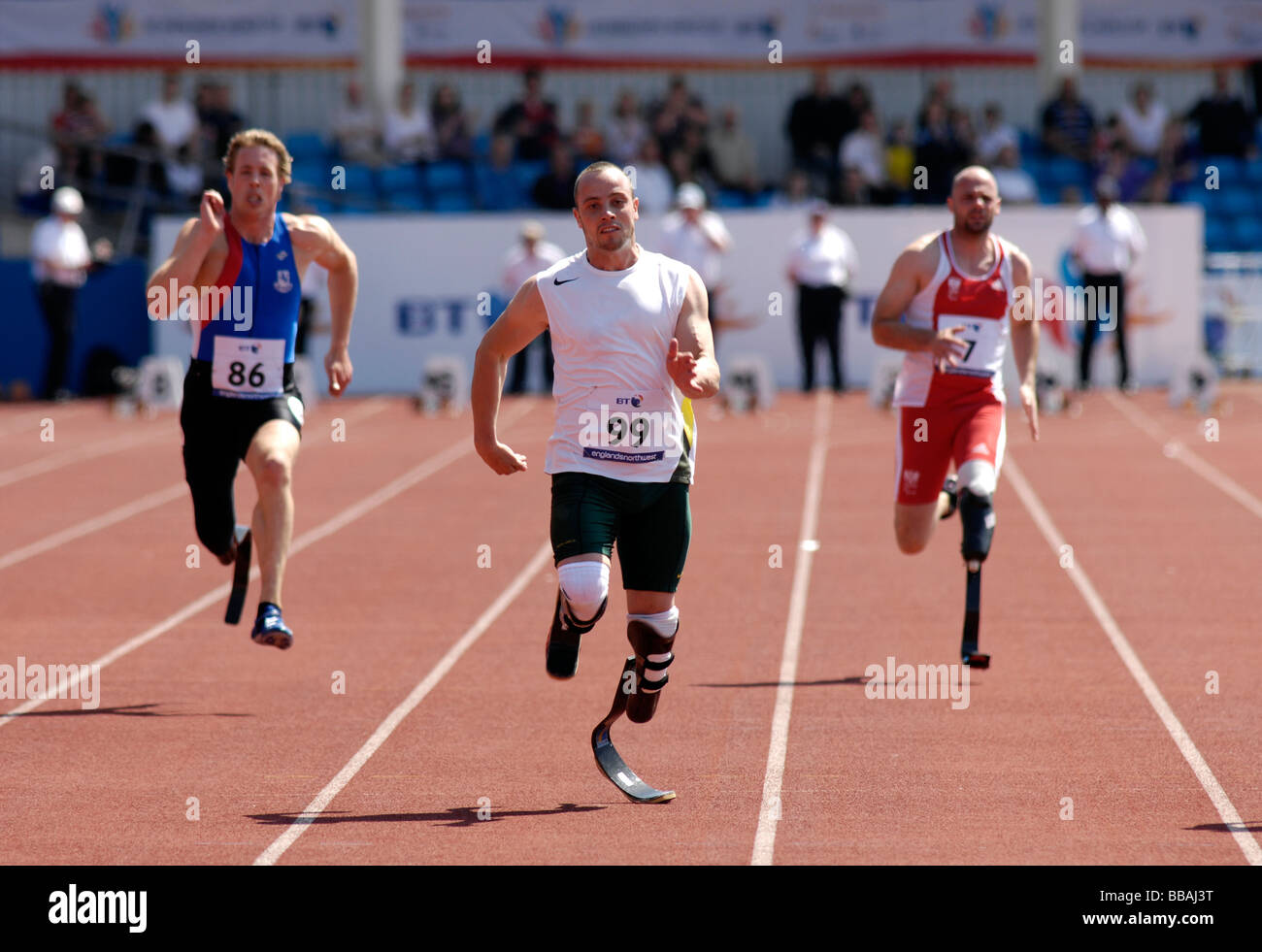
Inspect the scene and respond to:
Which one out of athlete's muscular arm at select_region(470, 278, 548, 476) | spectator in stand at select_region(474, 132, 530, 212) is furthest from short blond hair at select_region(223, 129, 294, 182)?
spectator in stand at select_region(474, 132, 530, 212)

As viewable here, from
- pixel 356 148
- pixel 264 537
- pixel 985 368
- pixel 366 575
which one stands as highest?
pixel 356 148

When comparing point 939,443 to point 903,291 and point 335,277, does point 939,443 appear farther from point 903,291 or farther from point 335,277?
point 335,277

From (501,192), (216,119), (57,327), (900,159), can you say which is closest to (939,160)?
(900,159)

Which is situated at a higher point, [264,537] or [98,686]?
[264,537]

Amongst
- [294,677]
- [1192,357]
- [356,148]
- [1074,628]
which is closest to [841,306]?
[1192,357]

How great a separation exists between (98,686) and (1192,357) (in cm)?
1323

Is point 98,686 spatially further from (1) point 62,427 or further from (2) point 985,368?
(1) point 62,427

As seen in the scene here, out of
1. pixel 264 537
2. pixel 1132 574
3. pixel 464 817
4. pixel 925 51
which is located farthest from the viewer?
pixel 925 51

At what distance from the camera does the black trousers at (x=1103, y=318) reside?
18875 mm

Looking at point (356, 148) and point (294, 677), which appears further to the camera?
point (356, 148)

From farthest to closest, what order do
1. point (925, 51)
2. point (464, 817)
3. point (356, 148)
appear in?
point (925, 51) < point (356, 148) < point (464, 817)

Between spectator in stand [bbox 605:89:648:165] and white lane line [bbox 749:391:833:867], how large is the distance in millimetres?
6874

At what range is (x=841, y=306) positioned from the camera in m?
19.7

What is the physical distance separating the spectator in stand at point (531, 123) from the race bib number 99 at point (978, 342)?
1432 centimetres
